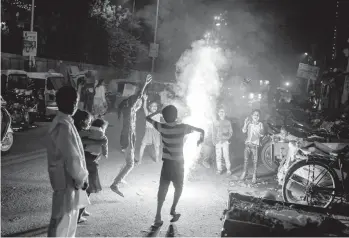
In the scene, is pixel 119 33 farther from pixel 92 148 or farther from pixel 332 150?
pixel 332 150

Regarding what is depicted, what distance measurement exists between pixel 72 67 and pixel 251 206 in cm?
2273

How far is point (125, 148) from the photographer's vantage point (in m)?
7.44

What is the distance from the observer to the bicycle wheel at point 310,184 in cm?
655

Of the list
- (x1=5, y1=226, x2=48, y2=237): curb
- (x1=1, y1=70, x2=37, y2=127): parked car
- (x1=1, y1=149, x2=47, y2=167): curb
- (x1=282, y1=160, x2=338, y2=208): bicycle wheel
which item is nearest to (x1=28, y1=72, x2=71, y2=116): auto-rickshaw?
(x1=1, y1=70, x2=37, y2=127): parked car

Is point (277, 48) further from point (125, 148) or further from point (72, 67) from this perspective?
point (125, 148)

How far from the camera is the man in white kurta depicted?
3684 millimetres

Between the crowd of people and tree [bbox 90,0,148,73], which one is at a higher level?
tree [bbox 90,0,148,73]

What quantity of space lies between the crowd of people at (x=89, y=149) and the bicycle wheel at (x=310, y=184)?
1.79 metres

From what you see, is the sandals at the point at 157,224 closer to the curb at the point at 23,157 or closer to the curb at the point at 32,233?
the curb at the point at 32,233

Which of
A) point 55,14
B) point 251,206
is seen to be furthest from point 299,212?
point 55,14

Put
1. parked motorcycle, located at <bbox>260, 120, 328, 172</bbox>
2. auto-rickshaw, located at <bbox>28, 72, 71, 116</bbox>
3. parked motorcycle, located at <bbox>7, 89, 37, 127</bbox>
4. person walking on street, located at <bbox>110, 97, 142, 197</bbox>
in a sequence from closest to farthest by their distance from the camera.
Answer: person walking on street, located at <bbox>110, 97, 142, 197</bbox> < parked motorcycle, located at <bbox>260, 120, 328, 172</bbox> < parked motorcycle, located at <bbox>7, 89, 37, 127</bbox> < auto-rickshaw, located at <bbox>28, 72, 71, 116</bbox>

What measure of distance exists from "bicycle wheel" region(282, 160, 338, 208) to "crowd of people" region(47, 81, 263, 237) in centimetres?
179

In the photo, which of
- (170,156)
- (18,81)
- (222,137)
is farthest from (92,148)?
(18,81)

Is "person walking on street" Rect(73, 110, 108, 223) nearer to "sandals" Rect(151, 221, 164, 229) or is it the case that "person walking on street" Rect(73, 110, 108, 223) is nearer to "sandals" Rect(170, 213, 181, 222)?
"sandals" Rect(151, 221, 164, 229)
